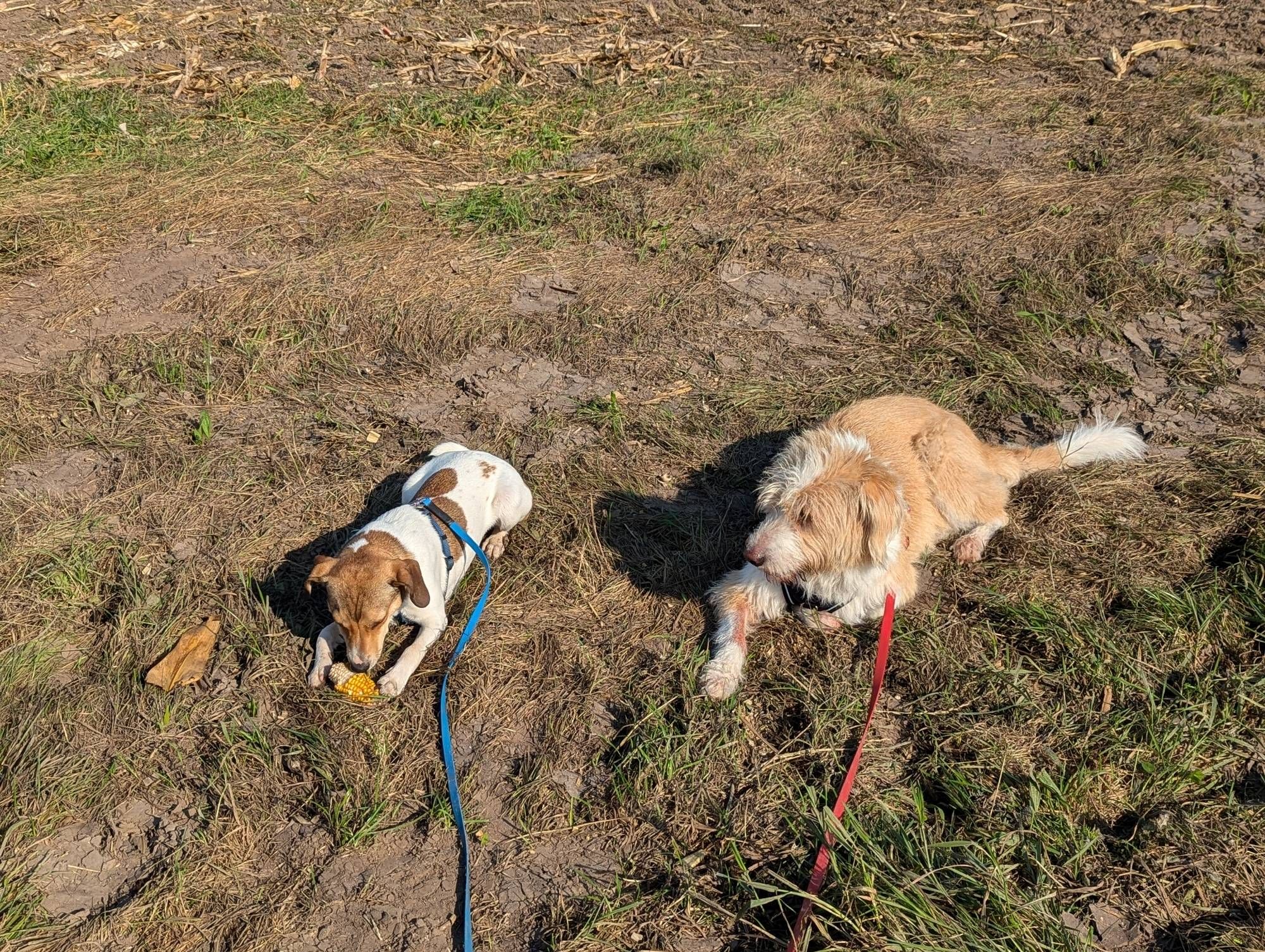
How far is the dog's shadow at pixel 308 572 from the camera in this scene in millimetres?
4570

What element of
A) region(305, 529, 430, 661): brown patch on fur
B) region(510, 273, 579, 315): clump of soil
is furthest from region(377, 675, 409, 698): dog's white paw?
region(510, 273, 579, 315): clump of soil

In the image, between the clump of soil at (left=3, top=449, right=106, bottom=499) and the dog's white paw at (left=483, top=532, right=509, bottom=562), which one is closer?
the dog's white paw at (left=483, top=532, right=509, bottom=562)

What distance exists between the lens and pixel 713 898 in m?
3.53

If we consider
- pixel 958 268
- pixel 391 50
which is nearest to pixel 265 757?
pixel 958 268

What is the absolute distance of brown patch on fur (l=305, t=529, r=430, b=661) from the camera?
13.4 feet

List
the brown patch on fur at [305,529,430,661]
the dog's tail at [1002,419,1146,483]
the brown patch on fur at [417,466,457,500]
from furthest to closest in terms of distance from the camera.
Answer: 1. the dog's tail at [1002,419,1146,483]
2. the brown patch on fur at [417,466,457,500]
3. the brown patch on fur at [305,529,430,661]

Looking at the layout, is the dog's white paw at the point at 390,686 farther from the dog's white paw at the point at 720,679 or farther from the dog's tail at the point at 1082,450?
the dog's tail at the point at 1082,450

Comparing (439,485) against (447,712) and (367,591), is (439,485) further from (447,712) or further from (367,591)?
(447,712)

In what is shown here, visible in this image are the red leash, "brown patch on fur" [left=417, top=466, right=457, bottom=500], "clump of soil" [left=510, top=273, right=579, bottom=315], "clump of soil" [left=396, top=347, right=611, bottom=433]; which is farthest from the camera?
"clump of soil" [left=510, top=273, right=579, bottom=315]

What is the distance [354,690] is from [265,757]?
0.45 metres

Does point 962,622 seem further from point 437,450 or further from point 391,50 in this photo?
point 391,50

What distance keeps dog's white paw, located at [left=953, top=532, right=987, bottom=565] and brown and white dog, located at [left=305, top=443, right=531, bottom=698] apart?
2323mm

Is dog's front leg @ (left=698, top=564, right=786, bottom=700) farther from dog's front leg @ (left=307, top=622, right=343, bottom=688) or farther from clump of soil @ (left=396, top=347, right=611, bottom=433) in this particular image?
clump of soil @ (left=396, top=347, right=611, bottom=433)

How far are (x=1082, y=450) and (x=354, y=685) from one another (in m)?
4.14
